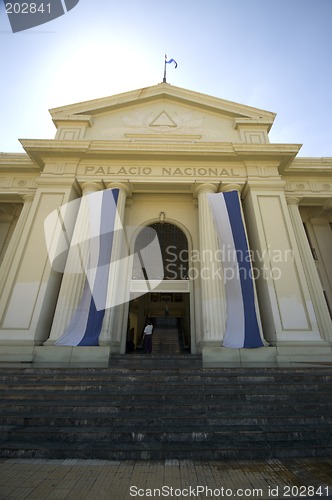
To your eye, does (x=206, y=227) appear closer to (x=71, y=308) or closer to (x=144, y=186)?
(x=144, y=186)

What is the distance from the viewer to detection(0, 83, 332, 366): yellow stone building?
7832 mm

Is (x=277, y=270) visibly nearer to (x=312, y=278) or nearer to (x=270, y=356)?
(x=312, y=278)

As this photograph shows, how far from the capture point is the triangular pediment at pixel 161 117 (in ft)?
39.9

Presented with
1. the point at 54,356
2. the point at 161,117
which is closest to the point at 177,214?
the point at 161,117

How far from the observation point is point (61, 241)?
9.08 metres

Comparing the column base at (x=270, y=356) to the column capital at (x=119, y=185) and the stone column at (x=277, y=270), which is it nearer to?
the stone column at (x=277, y=270)

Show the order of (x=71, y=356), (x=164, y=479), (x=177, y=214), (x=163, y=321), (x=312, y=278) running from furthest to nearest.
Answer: (x=163, y=321) → (x=177, y=214) → (x=312, y=278) → (x=71, y=356) → (x=164, y=479)

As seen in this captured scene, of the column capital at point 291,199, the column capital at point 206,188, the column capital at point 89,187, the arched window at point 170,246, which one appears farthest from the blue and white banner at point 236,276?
the column capital at point 89,187

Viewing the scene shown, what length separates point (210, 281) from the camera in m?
8.76

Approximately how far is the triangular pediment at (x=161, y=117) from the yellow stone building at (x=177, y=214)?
0.05 metres

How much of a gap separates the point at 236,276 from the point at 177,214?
4.56 metres

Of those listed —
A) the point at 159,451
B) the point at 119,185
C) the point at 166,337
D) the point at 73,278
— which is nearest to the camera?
the point at 159,451

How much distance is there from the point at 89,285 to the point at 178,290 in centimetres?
378

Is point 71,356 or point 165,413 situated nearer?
point 165,413
